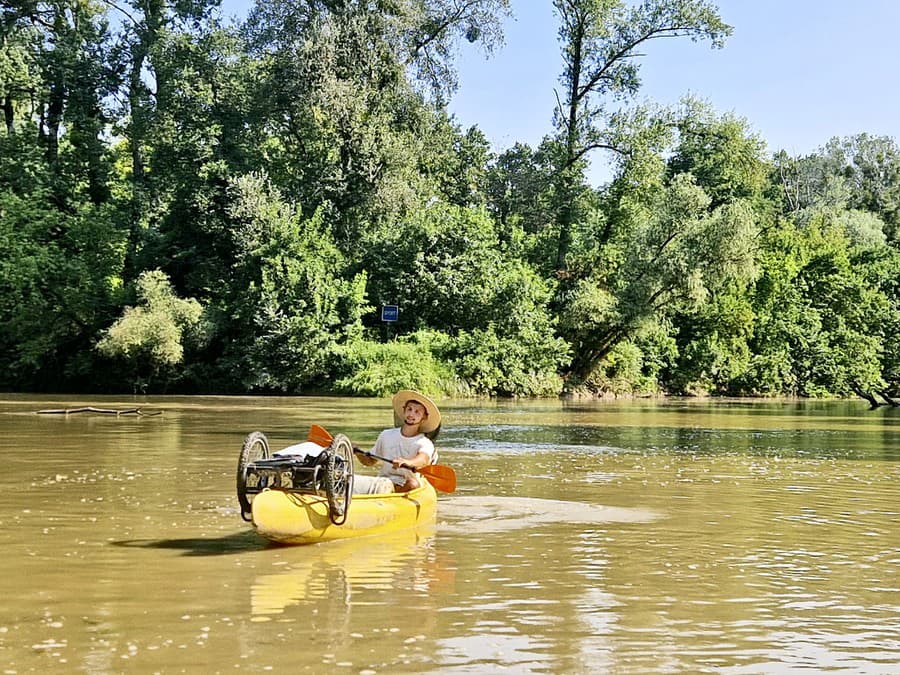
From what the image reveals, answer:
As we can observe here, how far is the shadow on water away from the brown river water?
32mm

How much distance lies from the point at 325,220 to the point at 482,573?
119 ft

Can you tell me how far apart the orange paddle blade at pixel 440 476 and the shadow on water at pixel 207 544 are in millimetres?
2090

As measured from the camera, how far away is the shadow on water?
29.8 ft

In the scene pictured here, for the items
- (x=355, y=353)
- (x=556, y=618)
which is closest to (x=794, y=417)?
(x=355, y=353)

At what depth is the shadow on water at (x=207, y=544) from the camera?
909 centimetres

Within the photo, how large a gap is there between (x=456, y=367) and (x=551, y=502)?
28790mm

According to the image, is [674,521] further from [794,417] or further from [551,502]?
[794,417]

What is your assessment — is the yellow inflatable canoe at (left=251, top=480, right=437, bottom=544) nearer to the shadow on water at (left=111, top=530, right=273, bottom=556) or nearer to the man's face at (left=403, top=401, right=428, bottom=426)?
the shadow on water at (left=111, top=530, right=273, bottom=556)

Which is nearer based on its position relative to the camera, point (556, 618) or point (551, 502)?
point (556, 618)

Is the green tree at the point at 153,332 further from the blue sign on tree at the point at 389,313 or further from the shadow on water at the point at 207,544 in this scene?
the shadow on water at the point at 207,544

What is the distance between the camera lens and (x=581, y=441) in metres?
21.6

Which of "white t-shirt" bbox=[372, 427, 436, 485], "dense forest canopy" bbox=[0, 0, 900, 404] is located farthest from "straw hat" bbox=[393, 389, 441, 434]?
"dense forest canopy" bbox=[0, 0, 900, 404]

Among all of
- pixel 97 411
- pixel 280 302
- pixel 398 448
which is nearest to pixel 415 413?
pixel 398 448

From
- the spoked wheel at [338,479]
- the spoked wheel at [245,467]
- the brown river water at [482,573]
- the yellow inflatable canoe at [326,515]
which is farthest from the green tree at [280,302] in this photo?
the spoked wheel at [338,479]
